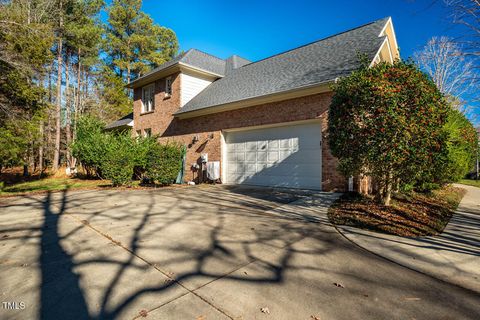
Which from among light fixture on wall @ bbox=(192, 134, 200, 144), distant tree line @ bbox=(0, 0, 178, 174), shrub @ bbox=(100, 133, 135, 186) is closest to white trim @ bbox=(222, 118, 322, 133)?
light fixture on wall @ bbox=(192, 134, 200, 144)

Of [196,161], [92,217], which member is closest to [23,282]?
[92,217]

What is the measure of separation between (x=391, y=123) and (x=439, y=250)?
2312mm

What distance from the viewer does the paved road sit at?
2.54m

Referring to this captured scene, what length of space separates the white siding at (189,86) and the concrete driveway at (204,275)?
31.2 ft

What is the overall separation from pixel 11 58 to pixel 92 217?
9.30 metres

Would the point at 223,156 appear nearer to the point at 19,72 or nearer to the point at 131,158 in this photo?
the point at 131,158

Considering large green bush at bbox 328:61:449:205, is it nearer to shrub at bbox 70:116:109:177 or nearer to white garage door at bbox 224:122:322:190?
white garage door at bbox 224:122:322:190

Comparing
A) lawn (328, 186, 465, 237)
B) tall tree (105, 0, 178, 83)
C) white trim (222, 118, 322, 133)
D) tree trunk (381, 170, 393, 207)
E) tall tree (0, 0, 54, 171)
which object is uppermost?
tall tree (105, 0, 178, 83)

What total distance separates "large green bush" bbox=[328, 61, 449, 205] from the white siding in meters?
9.44

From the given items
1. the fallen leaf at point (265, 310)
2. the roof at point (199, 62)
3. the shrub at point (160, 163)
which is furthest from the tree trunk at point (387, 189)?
the roof at point (199, 62)

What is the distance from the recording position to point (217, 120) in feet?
35.0

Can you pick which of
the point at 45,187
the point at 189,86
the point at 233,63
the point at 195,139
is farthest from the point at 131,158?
the point at 233,63

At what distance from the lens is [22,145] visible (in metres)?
9.52

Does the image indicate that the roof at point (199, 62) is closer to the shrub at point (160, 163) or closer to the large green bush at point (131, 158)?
the large green bush at point (131, 158)
